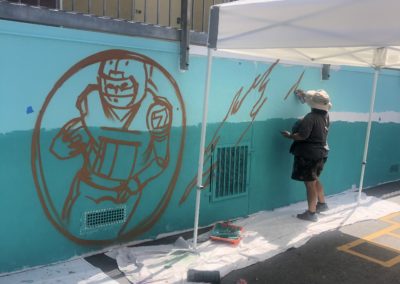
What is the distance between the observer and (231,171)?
17.6 feet

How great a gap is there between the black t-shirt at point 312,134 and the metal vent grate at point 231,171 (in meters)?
0.70

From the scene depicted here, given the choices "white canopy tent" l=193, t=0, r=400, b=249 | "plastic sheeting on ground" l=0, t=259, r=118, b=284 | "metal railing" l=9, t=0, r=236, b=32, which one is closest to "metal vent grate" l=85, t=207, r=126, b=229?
"plastic sheeting on ground" l=0, t=259, r=118, b=284

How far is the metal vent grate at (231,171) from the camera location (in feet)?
17.2

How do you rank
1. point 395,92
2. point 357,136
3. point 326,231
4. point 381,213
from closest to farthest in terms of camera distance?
point 326,231 → point 381,213 → point 357,136 → point 395,92

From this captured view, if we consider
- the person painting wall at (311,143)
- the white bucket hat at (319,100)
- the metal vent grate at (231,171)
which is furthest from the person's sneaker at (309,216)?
the white bucket hat at (319,100)

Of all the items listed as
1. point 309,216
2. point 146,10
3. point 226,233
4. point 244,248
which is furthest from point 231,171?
point 146,10

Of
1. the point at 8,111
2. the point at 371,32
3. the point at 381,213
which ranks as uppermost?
the point at 371,32

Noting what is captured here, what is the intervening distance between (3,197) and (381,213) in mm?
4947

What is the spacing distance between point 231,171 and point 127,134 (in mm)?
1607

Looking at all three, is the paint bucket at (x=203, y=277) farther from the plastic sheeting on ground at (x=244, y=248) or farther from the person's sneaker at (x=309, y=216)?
the person's sneaker at (x=309, y=216)

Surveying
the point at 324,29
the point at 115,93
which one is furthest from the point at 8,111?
the point at 324,29

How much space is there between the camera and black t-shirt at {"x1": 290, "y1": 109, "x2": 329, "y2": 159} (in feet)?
17.6

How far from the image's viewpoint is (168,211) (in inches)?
189

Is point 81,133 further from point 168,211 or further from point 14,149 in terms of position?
point 168,211
